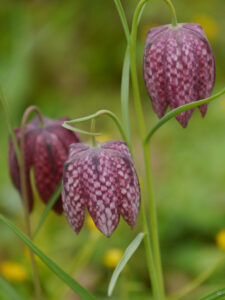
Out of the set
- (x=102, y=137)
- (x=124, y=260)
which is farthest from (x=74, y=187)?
(x=102, y=137)

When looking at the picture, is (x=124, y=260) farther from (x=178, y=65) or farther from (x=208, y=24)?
(x=208, y=24)

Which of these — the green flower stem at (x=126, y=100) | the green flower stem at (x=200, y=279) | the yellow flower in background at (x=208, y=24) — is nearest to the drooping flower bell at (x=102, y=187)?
the green flower stem at (x=126, y=100)

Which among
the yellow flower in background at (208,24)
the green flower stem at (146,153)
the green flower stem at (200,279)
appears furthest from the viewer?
the yellow flower in background at (208,24)

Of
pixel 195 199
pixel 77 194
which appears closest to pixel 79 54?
pixel 195 199

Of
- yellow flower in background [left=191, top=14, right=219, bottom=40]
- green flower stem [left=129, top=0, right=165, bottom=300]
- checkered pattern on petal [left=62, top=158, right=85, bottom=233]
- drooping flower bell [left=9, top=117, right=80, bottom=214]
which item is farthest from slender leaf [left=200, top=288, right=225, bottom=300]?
yellow flower in background [left=191, top=14, right=219, bottom=40]

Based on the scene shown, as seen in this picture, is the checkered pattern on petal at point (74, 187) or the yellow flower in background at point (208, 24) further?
the yellow flower in background at point (208, 24)

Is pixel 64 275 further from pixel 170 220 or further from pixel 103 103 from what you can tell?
pixel 103 103

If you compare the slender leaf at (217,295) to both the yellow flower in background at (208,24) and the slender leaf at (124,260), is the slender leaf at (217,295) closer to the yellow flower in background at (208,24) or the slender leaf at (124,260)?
the slender leaf at (124,260)
